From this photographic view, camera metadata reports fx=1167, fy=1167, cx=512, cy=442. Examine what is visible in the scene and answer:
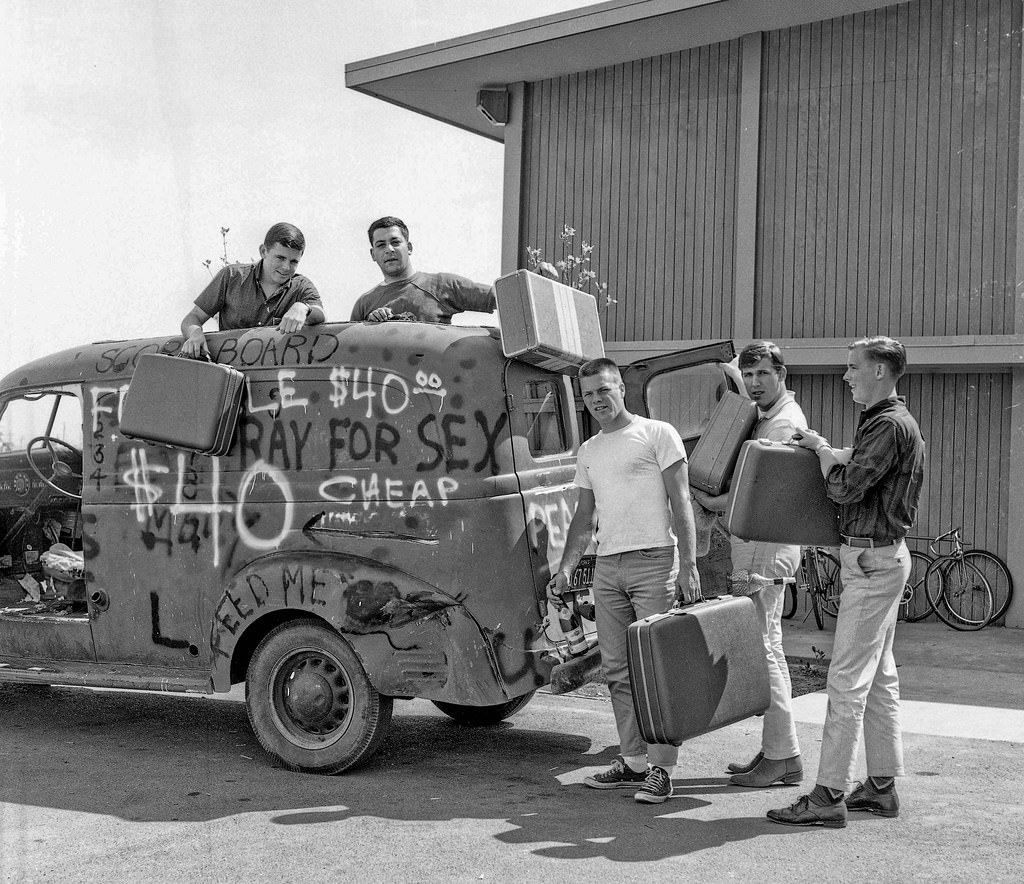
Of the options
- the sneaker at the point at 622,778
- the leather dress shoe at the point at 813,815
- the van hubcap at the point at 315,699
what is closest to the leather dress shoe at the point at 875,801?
the leather dress shoe at the point at 813,815

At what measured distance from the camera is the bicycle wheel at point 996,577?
1132 centimetres

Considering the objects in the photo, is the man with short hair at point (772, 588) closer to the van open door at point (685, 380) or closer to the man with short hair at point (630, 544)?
the man with short hair at point (630, 544)

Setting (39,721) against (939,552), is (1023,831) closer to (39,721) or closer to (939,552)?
(39,721)

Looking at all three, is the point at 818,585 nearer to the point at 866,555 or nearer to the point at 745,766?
the point at 745,766

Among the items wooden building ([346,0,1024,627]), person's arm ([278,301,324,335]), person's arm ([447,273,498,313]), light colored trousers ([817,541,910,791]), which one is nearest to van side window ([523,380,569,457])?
person's arm ([447,273,498,313])

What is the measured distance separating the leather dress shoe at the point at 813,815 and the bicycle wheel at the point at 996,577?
718 centimetres

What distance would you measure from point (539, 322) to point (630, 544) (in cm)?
118

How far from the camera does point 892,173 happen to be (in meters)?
12.0

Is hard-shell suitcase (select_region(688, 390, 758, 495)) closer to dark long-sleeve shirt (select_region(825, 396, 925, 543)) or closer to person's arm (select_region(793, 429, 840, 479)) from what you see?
person's arm (select_region(793, 429, 840, 479))

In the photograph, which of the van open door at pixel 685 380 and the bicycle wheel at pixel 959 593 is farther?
the bicycle wheel at pixel 959 593

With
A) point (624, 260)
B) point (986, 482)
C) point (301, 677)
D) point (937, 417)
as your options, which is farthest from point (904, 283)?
point (301, 677)

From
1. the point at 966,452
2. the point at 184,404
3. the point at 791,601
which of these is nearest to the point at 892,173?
the point at 966,452

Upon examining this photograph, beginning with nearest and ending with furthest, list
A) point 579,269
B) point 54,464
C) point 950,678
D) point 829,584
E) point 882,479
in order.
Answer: point 882,479 → point 54,464 → point 950,678 → point 829,584 → point 579,269

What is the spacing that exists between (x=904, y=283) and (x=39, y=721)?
356 inches
